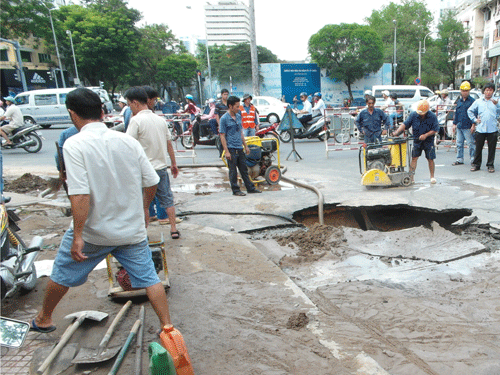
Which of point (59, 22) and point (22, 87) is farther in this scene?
point (59, 22)

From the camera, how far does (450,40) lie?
164 ft

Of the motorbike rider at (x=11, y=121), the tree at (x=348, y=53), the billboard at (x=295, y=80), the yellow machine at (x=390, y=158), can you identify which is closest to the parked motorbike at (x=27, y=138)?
the motorbike rider at (x=11, y=121)

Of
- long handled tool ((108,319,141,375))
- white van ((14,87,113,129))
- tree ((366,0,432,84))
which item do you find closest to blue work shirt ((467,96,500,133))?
long handled tool ((108,319,141,375))

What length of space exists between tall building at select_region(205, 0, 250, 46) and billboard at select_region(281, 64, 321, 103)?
25.9ft

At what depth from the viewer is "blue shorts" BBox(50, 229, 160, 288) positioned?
7.90ft

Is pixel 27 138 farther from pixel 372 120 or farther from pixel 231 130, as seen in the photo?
pixel 372 120

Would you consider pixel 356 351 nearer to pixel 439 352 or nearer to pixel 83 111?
pixel 439 352

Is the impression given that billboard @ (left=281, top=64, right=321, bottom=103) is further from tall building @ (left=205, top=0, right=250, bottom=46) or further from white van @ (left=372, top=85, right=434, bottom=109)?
white van @ (left=372, top=85, right=434, bottom=109)

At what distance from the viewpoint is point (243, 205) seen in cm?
605

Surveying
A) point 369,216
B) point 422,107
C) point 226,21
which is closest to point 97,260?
point 369,216

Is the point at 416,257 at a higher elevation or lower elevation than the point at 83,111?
lower

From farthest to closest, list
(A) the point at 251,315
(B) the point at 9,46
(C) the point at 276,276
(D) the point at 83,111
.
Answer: (B) the point at 9,46
(C) the point at 276,276
(A) the point at 251,315
(D) the point at 83,111

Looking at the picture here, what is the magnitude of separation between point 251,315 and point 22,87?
39.0m

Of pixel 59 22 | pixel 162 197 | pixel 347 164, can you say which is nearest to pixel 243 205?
pixel 162 197
